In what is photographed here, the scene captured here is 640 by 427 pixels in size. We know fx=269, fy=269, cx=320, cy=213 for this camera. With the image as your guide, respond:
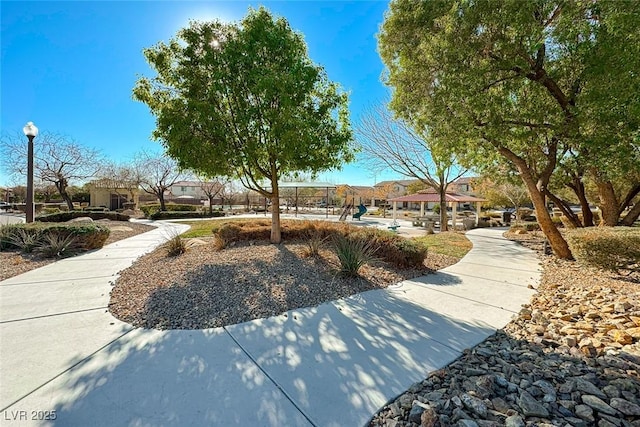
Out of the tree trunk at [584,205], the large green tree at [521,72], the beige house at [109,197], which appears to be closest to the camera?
the large green tree at [521,72]

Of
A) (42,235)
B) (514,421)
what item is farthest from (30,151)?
(514,421)

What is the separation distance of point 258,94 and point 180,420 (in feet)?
19.3

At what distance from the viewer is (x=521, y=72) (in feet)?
19.8

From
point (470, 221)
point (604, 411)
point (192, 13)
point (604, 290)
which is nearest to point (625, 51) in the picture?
point (604, 290)

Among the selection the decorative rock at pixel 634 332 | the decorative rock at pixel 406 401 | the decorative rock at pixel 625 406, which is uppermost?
the decorative rock at pixel 634 332

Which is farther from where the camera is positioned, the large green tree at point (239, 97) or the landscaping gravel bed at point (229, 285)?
the large green tree at point (239, 97)

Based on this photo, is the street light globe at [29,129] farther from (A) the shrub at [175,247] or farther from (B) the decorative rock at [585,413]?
(B) the decorative rock at [585,413]

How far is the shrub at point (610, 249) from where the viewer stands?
5117mm

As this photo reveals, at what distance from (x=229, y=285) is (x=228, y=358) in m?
2.00

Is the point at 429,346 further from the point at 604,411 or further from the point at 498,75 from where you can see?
the point at 498,75

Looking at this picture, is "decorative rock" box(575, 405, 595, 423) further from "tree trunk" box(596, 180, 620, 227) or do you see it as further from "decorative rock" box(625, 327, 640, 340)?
"tree trunk" box(596, 180, 620, 227)

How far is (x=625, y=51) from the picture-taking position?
4.37 m

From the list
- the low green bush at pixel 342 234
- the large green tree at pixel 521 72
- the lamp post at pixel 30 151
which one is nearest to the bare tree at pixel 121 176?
the lamp post at pixel 30 151

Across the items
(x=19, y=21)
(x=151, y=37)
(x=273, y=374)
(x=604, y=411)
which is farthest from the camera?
(x=151, y=37)
